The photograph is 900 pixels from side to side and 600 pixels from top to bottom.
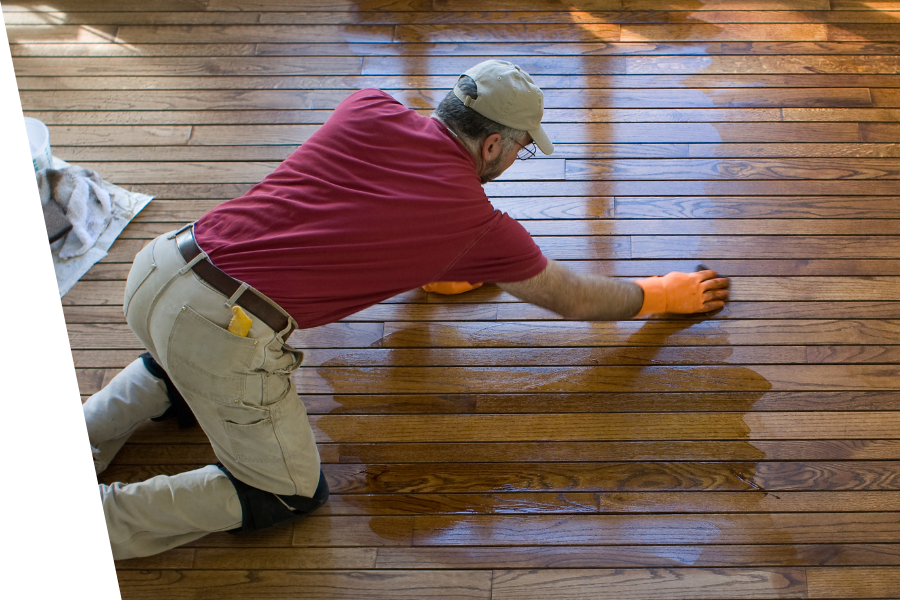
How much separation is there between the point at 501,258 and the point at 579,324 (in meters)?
0.67

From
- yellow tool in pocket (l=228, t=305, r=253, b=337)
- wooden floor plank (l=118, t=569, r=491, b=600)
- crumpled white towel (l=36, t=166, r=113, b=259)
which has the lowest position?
wooden floor plank (l=118, t=569, r=491, b=600)

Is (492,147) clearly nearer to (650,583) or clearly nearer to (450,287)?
(450,287)

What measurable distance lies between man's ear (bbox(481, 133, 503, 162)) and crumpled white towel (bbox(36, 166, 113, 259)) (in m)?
1.55

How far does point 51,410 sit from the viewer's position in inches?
16.0

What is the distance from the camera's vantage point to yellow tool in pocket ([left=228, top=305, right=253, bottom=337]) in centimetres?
176

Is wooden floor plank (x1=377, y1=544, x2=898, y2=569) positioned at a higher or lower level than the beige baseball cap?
lower

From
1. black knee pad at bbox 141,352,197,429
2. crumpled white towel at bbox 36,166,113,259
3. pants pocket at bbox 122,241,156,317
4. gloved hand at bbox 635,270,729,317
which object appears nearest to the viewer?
pants pocket at bbox 122,241,156,317

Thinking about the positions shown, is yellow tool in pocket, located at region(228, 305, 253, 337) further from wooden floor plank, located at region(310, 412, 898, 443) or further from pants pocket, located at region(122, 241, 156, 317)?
wooden floor plank, located at region(310, 412, 898, 443)

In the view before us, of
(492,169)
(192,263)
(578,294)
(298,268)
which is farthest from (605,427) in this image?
(192,263)

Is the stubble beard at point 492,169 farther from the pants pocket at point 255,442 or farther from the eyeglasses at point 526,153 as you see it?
the pants pocket at point 255,442

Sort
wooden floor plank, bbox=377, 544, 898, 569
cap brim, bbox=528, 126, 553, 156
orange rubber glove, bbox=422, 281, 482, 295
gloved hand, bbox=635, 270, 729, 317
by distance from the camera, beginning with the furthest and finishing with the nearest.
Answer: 1. orange rubber glove, bbox=422, 281, 482, 295
2. gloved hand, bbox=635, 270, 729, 317
3. wooden floor plank, bbox=377, 544, 898, 569
4. cap brim, bbox=528, 126, 553, 156

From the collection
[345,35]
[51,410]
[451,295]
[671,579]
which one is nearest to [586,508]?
[671,579]

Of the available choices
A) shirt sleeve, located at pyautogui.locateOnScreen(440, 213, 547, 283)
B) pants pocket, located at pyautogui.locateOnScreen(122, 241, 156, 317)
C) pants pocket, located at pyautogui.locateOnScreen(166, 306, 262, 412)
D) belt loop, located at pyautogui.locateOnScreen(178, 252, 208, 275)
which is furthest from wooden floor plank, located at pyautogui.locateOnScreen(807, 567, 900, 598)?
pants pocket, located at pyautogui.locateOnScreen(122, 241, 156, 317)

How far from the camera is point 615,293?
2.18 m
